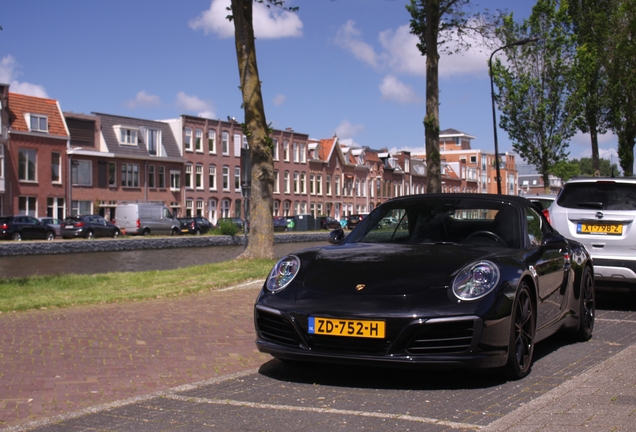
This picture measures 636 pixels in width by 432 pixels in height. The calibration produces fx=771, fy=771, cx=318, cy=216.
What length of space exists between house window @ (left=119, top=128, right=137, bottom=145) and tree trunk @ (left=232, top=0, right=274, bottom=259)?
4928cm

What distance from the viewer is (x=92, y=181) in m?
59.8

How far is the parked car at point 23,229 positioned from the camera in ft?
144

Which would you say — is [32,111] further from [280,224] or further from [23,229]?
[280,224]

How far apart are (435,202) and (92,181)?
5639cm

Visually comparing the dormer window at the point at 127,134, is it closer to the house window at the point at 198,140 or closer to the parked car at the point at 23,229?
the house window at the point at 198,140

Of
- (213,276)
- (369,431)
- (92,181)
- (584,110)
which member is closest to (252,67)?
(213,276)

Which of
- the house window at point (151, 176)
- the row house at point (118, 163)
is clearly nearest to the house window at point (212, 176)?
the row house at point (118, 163)

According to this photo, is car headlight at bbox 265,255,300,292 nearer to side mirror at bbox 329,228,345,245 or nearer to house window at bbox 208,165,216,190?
side mirror at bbox 329,228,345,245

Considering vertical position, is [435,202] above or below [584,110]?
below

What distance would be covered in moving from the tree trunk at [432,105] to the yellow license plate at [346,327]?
51.6 ft

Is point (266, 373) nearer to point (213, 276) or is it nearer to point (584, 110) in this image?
point (213, 276)

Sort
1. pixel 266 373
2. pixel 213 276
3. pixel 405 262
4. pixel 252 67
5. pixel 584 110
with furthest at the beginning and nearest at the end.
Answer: pixel 584 110, pixel 252 67, pixel 213 276, pixel 266 373, pixel 405 262

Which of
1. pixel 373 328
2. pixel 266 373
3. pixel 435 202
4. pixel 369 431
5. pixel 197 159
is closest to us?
pixel 369 431

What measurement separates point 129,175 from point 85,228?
17.3 metres
